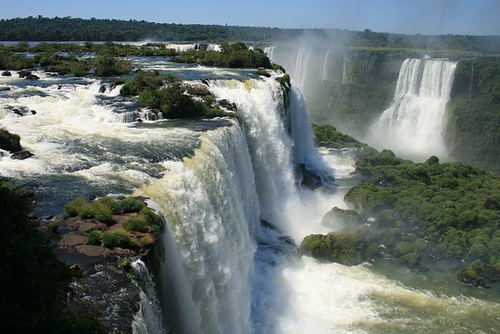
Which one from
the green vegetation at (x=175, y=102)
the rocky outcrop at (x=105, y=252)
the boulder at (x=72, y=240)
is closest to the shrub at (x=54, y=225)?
the rocky outcrop at (x=105, y=252)

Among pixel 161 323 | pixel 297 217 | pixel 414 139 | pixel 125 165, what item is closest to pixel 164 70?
pixel 297 217

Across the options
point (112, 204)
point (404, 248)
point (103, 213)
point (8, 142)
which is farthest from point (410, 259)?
point (8, 142)

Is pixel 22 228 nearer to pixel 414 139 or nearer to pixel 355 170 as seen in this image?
pixel 355 170

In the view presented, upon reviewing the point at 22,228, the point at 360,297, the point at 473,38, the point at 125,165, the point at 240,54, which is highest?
the point at 473,38

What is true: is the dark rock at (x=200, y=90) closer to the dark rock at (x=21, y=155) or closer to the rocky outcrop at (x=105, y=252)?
the dark rock at (x=21, y=155)

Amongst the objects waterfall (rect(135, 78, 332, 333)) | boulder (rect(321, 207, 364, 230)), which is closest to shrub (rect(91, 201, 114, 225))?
waterfall (rect(135, 78, 332, 333))

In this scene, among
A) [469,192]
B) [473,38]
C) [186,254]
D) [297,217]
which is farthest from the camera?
[473,38]
